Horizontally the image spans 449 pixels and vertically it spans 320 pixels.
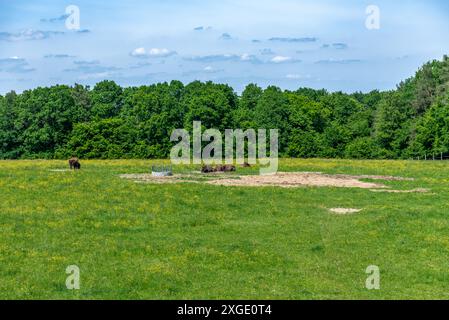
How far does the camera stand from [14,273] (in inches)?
866

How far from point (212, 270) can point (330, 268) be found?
4.56 m

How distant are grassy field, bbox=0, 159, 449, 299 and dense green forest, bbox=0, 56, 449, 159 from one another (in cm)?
6205

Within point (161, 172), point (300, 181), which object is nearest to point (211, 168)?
point (161, 172)

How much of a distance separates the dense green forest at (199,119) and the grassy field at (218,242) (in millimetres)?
62050

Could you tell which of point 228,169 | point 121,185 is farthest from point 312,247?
point 228,169

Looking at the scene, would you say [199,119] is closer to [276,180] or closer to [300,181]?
[276,180]

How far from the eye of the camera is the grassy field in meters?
20.6

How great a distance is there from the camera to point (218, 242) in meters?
27.2

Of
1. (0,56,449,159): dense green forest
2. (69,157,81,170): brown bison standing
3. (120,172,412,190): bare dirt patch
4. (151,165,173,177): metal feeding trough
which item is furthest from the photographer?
(0,56,449,159): dense green forest

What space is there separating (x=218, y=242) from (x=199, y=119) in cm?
7910
